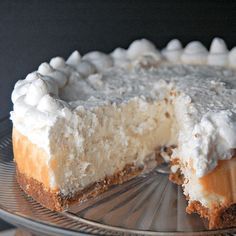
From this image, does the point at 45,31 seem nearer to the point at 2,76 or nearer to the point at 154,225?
the point at 2,76

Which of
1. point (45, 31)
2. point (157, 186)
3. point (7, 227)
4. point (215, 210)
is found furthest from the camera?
point (45, 31)

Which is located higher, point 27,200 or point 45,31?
point 45,31

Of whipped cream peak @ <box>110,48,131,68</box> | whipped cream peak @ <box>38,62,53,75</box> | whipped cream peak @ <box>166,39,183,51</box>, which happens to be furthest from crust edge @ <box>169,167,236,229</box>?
whipped cream peak @ <box>166,39,183,51</box>

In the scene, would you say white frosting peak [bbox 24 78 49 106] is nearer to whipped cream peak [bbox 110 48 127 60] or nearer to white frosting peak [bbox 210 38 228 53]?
whipped cream peak [bbox 110 48 127 60]

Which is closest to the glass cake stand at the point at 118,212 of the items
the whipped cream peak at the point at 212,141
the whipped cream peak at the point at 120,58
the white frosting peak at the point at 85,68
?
the whipped cream peak at the point at 212,141

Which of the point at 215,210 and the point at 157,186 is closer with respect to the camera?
the point at 215,210

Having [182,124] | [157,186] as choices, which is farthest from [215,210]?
[182,124]

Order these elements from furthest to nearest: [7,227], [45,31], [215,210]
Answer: [45,31] < [7,227] < [215,210]
